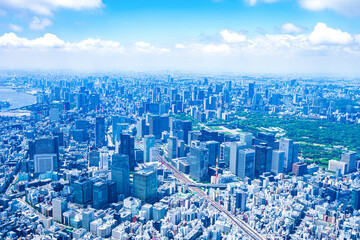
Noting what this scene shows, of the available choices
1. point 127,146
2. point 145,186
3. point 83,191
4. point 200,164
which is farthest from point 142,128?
point 83,191

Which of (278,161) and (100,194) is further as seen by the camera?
(278,161)

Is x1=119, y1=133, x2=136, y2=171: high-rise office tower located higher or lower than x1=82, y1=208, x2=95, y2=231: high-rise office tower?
higher

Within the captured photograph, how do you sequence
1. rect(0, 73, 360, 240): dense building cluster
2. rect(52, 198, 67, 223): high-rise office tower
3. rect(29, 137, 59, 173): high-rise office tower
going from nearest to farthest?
rect(0, 73, 360, 240): dense building cluster
rect(52, 198, 67, 223): high-rise office tower
rect(29, 137, 59, 173): high-rise office tower

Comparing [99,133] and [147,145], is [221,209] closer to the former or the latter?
[147,145]

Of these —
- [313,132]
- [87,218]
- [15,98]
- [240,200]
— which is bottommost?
[87,218]

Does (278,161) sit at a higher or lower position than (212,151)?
lower

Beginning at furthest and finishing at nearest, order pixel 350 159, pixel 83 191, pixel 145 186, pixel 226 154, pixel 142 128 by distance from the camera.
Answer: pixel 142 128, pixel 226 154, pixel 350 159, pixel 145 186, pixel 83 191

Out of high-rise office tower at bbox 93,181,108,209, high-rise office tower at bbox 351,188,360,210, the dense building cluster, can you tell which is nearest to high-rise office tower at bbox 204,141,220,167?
the dense building cluster

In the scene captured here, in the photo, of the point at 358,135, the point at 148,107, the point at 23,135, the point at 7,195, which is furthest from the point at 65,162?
the point at 358,135

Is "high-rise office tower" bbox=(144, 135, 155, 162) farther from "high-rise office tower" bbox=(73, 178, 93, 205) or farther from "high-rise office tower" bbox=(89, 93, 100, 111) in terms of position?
"high-rise office tower" bbox=(89, 93, 100, 111)
